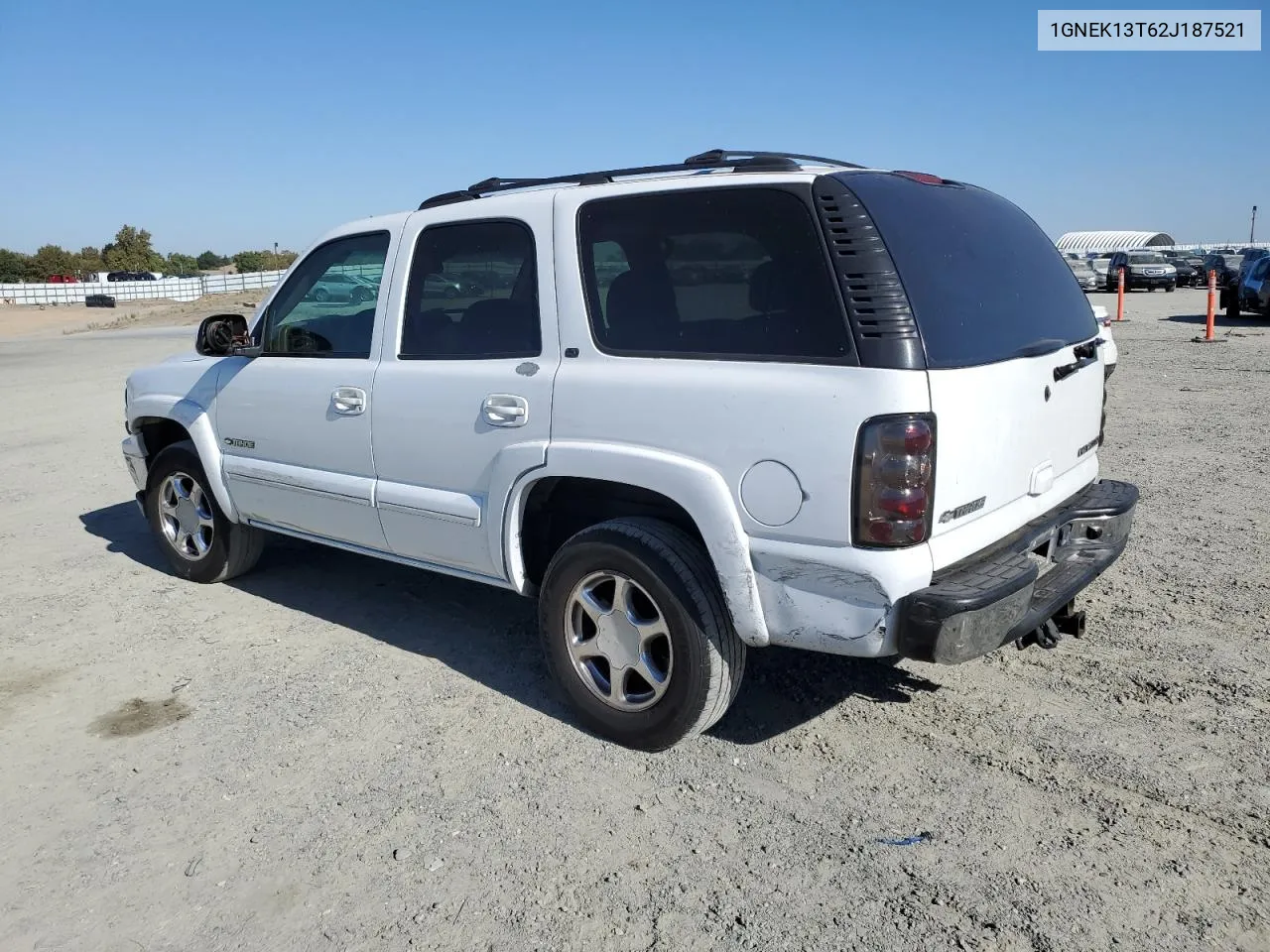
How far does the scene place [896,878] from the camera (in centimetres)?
289

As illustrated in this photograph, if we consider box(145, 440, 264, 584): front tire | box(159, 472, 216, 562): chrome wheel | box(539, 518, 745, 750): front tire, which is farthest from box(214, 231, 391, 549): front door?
box(539, 518, 745, 750): front tire

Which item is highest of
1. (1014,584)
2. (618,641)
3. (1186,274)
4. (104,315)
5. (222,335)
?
(104,315)

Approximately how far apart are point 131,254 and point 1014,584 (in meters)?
115

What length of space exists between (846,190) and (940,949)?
217 cm

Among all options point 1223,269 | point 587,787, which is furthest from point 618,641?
point 1223,269

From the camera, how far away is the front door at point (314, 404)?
178 inches

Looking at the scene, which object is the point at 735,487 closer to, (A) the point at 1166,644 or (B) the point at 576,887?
(B) the point at 576,887

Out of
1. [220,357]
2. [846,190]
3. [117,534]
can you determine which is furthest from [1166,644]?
[117,534]

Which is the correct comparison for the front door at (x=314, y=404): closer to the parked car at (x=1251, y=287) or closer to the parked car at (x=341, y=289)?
the parked car at (x=341, y=289)

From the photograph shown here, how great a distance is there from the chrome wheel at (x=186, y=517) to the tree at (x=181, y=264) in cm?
10792

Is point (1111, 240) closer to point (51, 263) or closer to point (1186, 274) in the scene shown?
point (1186, 274)

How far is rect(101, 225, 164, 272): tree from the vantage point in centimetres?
10269

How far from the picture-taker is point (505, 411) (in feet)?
12.7

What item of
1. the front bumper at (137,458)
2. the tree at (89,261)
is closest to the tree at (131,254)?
the tree at (89,261)
